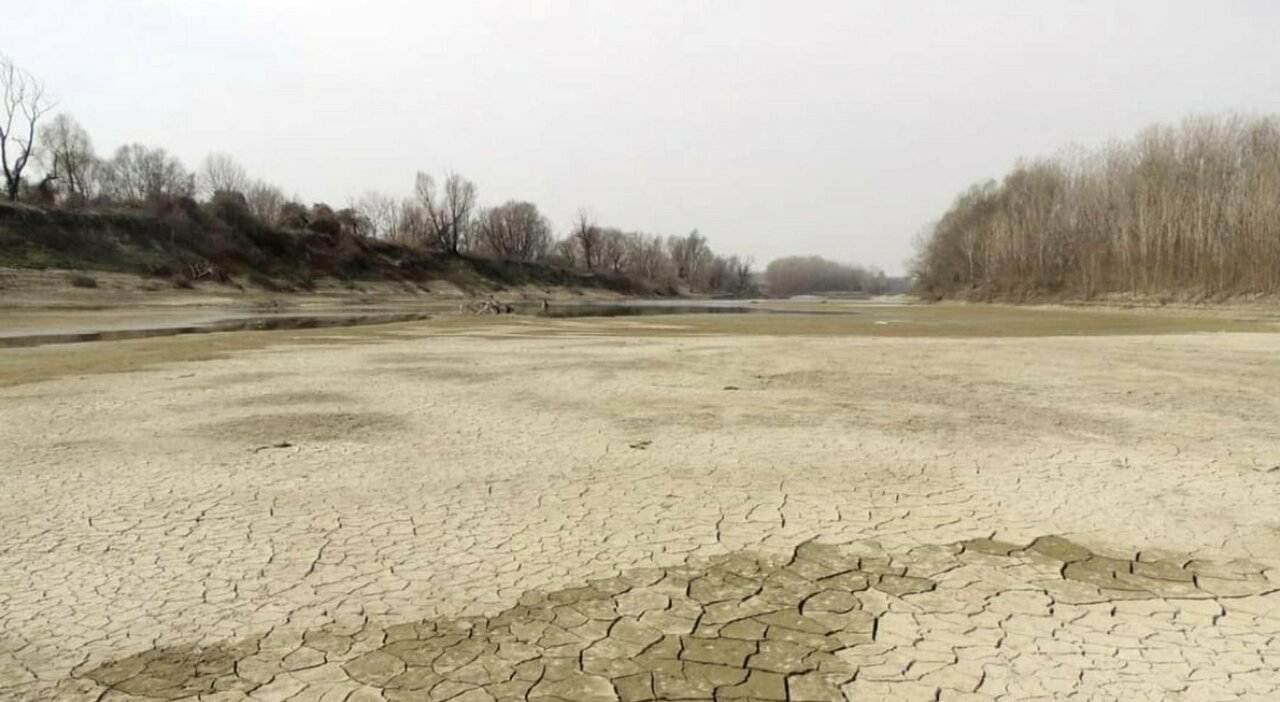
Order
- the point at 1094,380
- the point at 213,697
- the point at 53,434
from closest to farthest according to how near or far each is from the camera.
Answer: the point at 213,697
the point at 53,434
the point at 1094,380

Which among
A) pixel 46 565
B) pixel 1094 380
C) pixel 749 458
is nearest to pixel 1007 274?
pixel 1094 380

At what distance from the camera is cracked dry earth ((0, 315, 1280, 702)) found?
3340 mm

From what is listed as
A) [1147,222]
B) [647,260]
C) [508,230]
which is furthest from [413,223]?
[1147,222]

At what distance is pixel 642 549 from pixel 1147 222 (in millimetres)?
70062

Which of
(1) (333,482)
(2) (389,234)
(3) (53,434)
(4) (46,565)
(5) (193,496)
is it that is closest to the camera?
(4) (46,565)

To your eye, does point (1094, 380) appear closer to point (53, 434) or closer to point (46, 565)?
point (46, 565)

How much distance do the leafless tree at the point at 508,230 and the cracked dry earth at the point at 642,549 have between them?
367 feet

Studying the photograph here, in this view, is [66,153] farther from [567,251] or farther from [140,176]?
[567,251]

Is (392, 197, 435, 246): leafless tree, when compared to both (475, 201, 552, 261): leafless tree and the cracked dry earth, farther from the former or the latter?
Answer: the cracked dry earth

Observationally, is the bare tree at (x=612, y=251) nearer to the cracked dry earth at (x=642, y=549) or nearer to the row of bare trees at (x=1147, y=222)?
the row of bare trees at (x=1147, y=222)

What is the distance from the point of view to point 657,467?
716 centimetres

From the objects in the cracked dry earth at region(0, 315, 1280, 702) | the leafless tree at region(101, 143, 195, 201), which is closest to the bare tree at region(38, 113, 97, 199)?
the leafless tree at region(101, 143, 195, 201)

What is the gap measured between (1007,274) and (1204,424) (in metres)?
77.0

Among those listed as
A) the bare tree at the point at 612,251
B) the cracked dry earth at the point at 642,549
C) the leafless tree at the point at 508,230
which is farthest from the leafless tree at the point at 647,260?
the cracked dry earth at the point at 642,549
